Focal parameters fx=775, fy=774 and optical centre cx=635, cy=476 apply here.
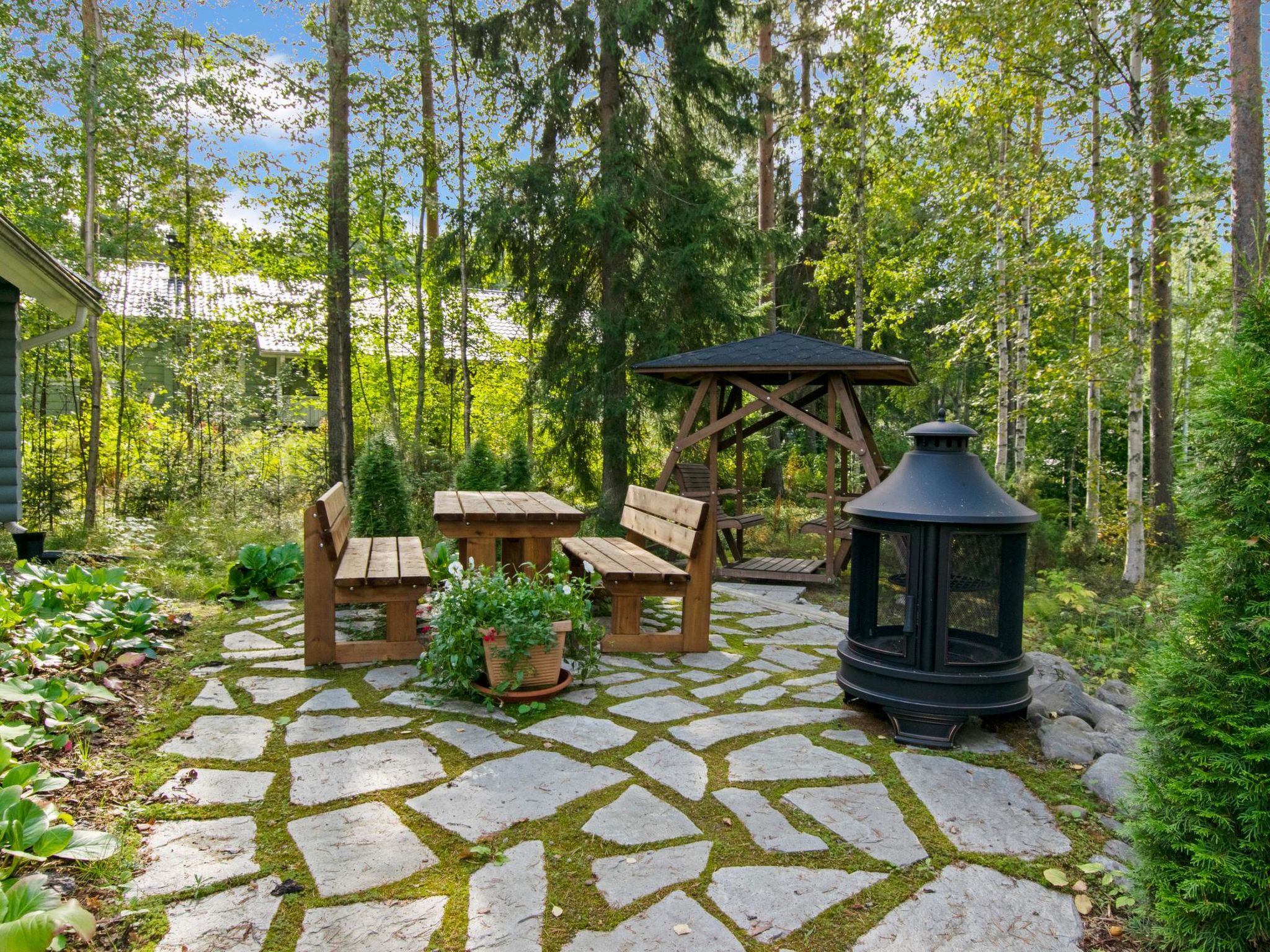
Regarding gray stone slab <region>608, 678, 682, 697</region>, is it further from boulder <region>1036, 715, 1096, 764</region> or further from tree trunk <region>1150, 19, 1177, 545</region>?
tree trunk <region>1150, 19, 1177, 545</region>

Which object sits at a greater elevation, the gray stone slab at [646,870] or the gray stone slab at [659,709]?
the gray stone slab at [659,709]

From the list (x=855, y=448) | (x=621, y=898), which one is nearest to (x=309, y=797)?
(x=621, y=898)

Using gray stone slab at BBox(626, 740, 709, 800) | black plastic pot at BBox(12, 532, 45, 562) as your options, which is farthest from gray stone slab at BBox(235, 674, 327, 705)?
black plastic pot at BBox(12, 532, 45, 562)

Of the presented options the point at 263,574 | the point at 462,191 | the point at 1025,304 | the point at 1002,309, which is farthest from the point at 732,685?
the point at 462,191

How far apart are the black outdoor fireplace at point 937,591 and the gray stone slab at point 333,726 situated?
2.09 metres

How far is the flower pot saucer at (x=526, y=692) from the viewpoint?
367cm

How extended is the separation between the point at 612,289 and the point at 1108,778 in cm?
824

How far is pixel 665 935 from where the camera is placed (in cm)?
200

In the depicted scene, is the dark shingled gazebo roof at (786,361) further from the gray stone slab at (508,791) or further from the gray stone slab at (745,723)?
the gray stone slab at (508,791)

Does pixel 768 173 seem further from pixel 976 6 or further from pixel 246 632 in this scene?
pixel 246 632

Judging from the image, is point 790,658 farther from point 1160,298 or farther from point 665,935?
point 1160,298

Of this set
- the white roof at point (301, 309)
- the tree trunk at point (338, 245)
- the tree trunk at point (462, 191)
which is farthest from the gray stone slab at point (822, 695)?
the tree trunk at point (338, 245)

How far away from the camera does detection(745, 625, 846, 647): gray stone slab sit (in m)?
5.09

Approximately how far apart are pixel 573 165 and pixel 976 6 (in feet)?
16.4
